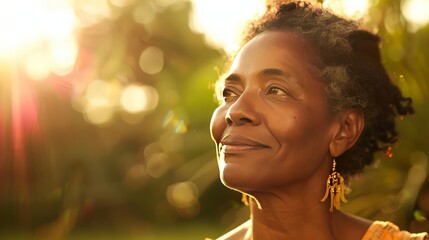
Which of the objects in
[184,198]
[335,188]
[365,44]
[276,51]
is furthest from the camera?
[184,198]

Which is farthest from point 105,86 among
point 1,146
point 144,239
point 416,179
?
point 416,179

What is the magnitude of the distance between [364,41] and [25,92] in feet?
19.5

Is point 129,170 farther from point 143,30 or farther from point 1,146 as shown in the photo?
point 1,146


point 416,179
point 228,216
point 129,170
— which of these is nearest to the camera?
point 416,179

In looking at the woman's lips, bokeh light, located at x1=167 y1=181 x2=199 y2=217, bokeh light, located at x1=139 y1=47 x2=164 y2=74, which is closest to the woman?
the woman's lips

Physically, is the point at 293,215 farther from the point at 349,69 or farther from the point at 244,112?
the point at 349,69

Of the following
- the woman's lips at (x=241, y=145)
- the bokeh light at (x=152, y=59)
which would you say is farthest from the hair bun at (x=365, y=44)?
the bokeh light at (x=152, y=59)

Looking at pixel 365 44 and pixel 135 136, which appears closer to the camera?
pixel 365 44

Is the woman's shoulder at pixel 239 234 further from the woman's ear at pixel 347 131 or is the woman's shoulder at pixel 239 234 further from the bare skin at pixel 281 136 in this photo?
the woman's ear at pixel 347 131

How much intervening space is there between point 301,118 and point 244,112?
0.81 feet

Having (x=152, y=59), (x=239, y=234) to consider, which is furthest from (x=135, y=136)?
(x=239, y=234)

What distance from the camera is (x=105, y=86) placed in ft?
28.0

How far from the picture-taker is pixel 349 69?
3.02 meters

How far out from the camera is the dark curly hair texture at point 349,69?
2938 mm
